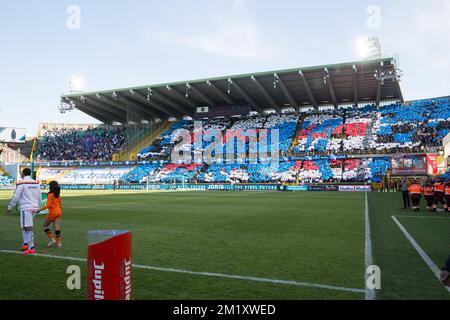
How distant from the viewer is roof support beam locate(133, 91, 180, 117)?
55.4m

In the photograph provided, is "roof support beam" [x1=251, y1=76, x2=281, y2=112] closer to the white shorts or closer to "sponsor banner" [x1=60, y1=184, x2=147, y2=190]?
"sponsor banner" [x1=60, y1=184, x2=147, y2=190]

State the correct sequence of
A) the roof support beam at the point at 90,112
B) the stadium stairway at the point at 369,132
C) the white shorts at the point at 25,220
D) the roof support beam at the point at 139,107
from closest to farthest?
the white shorts at the point at 25,220 → the stadium stairway at the point at 369,132 → the roof support beam at the point at 139,107 → the roof support beam at the point at 90,112

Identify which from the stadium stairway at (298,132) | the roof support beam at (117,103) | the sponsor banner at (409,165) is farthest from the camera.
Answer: the roof support beam at (117,103)

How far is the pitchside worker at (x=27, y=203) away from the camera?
830cm

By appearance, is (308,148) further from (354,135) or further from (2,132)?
(2,132)

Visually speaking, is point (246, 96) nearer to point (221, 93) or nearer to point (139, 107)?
point (221, 93)

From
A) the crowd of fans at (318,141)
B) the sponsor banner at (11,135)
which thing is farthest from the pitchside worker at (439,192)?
the sponsor banner at (11,135)

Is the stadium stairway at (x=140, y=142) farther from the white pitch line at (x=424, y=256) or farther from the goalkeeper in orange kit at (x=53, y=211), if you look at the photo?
the white pitch line at (x=424, y=256)

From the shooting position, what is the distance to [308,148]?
160 ft

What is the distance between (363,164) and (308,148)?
7.61 meters

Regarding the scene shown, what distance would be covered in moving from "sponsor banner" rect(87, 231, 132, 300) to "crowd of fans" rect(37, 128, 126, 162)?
61.3 m

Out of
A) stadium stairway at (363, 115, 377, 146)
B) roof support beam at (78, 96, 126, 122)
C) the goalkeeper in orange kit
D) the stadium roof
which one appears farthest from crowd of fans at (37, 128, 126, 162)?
the goalkeeper in orange kit

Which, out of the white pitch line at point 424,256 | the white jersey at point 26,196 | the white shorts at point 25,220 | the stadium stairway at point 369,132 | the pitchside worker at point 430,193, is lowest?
the white pitch line at point 424,256

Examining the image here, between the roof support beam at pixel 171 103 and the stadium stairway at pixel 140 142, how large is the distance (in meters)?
4.78
